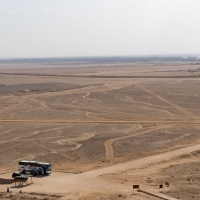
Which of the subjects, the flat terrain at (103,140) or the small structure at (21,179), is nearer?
the flat terrain at (103,140)

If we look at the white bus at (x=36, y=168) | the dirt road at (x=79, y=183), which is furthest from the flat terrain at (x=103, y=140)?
the white bus at (x=36, y=168)

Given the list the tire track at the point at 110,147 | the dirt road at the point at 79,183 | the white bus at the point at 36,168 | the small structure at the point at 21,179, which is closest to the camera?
the dirt road at the point at 79,183

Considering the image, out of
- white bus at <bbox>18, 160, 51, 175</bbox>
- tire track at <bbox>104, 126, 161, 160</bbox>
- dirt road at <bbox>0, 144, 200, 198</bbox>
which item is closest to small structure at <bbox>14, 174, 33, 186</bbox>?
Result: dirt road at <bbox>0, 144, 200, 198</bbox>

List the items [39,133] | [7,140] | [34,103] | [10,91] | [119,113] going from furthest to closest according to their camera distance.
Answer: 1. [10,91]
2. [34,103]
3. [119,113]
4. [39,133]
5. [7,140]

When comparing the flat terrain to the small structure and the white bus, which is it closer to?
the white bus

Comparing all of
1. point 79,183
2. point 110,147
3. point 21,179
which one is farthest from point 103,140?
point 21,179

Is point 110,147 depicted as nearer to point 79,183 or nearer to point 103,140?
point 103,140

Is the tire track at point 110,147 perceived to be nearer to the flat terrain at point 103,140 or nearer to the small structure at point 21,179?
the flat terrain at point 103,140

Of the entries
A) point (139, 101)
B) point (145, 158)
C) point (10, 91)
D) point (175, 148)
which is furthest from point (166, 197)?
point (10, 91)

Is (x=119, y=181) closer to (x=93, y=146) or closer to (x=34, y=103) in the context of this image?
(x=93, y=146)
